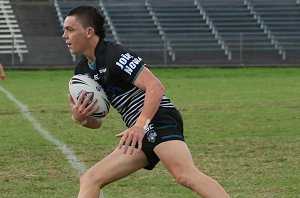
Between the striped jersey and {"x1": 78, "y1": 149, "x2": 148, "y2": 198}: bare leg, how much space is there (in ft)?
0.79

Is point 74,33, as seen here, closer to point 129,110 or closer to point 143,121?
point 129,110

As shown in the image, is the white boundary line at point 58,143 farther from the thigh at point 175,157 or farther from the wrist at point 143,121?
the wrist at point 143,121

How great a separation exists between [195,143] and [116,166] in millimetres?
6398

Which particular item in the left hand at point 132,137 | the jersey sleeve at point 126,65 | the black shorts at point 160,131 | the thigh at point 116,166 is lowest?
the thigh at point 116,166

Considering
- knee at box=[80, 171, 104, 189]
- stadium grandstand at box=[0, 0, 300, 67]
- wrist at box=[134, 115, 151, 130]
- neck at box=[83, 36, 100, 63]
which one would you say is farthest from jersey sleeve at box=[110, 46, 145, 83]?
stadium grandstand at box=[0, 0, 300, 67]

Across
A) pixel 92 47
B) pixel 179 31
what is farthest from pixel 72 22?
pixel 179 31

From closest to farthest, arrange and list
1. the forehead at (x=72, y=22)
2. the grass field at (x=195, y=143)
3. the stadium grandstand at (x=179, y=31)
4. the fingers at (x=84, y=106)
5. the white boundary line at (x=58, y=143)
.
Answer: the forehead at (x=72, y=22)
the fingers at (x=84, y=106)
the grass field at (x=195, y=143)
the white boundary line at (x=58, y=143)
the stadium grandstand at (x=179, y=31)

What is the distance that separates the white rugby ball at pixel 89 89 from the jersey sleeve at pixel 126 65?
260mm

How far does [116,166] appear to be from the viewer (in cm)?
604

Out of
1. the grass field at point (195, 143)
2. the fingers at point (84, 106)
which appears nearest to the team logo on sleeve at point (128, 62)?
the fingers at point (84, 106)

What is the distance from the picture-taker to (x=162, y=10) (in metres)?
40.6

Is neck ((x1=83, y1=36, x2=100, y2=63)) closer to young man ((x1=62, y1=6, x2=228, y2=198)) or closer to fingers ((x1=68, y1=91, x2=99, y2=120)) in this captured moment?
young man ((x1=62, y1=6, x2=228, y2=198))

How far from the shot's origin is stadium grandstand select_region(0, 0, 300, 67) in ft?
115

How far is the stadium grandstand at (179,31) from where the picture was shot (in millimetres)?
35188
